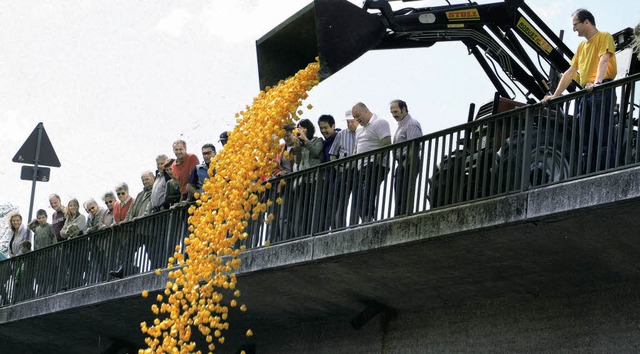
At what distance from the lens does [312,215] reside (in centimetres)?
1825

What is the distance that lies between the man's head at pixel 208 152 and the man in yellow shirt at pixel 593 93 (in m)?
6.33

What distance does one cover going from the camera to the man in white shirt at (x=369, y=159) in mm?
17156

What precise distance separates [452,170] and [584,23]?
2.16 meters

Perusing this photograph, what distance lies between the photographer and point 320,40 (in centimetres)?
1764

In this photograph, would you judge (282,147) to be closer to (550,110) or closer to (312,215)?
(312,215)

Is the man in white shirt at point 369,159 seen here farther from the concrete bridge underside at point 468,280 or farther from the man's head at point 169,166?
the man's head at point 169,166

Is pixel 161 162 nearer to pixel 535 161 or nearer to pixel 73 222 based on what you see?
pixel 73 222

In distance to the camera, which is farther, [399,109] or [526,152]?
[399,109]

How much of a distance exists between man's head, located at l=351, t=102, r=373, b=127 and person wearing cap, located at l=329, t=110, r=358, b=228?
0.56 meters

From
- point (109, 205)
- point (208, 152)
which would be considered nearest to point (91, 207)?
point (109, 205)

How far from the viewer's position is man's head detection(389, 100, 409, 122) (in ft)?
56.7

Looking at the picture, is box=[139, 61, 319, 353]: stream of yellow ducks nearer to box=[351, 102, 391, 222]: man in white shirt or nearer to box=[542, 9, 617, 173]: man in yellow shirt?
box=[351, 102, 391, 222]: man in white shirt

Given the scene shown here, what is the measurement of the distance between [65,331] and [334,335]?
7135 mm

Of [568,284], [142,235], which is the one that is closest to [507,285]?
[568,284]
